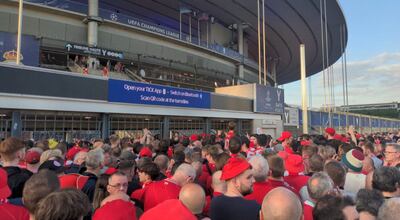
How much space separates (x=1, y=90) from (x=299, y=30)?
41.4 m

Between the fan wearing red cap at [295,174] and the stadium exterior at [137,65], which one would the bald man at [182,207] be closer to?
the fan wearing red cap at [295,174]

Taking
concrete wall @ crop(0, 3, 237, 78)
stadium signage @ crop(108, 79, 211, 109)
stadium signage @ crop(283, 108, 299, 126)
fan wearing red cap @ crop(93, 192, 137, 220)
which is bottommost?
fan wearing red cap @ crop(93, 192, 137, 220)

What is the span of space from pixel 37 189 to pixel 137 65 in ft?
→ 90.2

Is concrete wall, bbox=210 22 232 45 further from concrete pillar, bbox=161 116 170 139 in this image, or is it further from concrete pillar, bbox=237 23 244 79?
concrete pillar, bbox=161 116 170 139

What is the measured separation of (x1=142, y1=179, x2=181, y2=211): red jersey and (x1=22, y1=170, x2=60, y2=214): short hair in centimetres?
102

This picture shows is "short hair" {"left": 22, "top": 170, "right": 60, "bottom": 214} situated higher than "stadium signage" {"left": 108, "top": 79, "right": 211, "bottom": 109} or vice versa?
"stadium signage" {"left": 108, "top": 79, "right": 211, "bottom": 109}

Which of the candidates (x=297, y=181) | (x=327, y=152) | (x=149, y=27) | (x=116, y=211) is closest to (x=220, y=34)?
(x=149, y=27)

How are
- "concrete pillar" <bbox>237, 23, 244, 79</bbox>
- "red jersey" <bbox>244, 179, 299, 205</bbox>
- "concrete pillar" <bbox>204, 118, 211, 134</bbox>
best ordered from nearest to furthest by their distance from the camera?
"red jersey" <bbox>244, 179, 299, 205</bbox>
"concrete pillar" <bbox>204, 118, 211, 134</bbox>
"concrete pillar" <bbox>237, 23, 244, 79</bbox>

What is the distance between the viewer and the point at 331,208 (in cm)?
237

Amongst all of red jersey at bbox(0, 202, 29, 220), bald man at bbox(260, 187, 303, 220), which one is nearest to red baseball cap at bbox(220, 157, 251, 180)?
bald man at bbox(260, 187, 303, 220)

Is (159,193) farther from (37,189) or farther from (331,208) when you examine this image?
(331,208)

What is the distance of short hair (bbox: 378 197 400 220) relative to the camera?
2241 millimetres

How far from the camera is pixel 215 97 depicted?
71.9 feet

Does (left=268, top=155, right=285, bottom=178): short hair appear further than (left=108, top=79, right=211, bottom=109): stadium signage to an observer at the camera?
No
